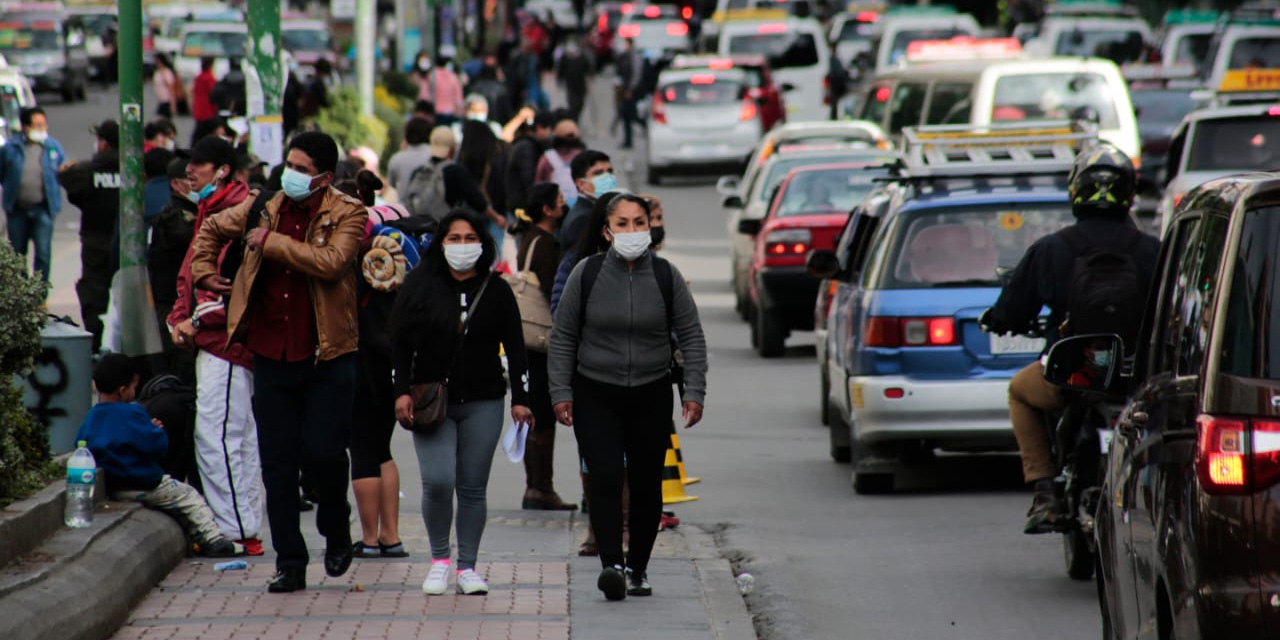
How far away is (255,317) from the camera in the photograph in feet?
26.9

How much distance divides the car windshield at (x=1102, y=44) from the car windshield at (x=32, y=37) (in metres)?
26.3

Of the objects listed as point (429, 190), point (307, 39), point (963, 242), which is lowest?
point (307, 39)

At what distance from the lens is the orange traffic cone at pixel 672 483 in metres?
11.1

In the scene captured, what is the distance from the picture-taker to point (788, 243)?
18344 millimetres

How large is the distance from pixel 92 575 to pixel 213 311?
5.36 ft

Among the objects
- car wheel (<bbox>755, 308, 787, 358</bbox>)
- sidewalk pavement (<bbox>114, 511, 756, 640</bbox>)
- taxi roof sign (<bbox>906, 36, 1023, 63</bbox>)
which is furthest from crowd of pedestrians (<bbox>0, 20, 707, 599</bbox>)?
taxi roof sign (<bbox>906, 36, 1023, 63</bbox>)

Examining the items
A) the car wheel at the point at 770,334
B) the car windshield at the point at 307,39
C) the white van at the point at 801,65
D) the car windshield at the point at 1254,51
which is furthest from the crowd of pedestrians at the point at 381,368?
the car windshield at the point at 307,39

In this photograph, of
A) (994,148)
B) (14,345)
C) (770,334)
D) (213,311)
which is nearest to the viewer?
(14,345)

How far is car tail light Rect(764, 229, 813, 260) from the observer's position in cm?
1828

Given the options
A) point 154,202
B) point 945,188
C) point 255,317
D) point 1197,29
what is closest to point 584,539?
point 255,317

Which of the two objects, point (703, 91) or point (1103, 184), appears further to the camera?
point (703, 91)

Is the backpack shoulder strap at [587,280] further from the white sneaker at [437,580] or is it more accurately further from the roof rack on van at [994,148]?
the roof rack on van at [994,148]

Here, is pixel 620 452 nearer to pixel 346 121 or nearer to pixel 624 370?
pixel 624 370

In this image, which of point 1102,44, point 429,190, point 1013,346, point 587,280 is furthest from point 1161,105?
point 587,280
